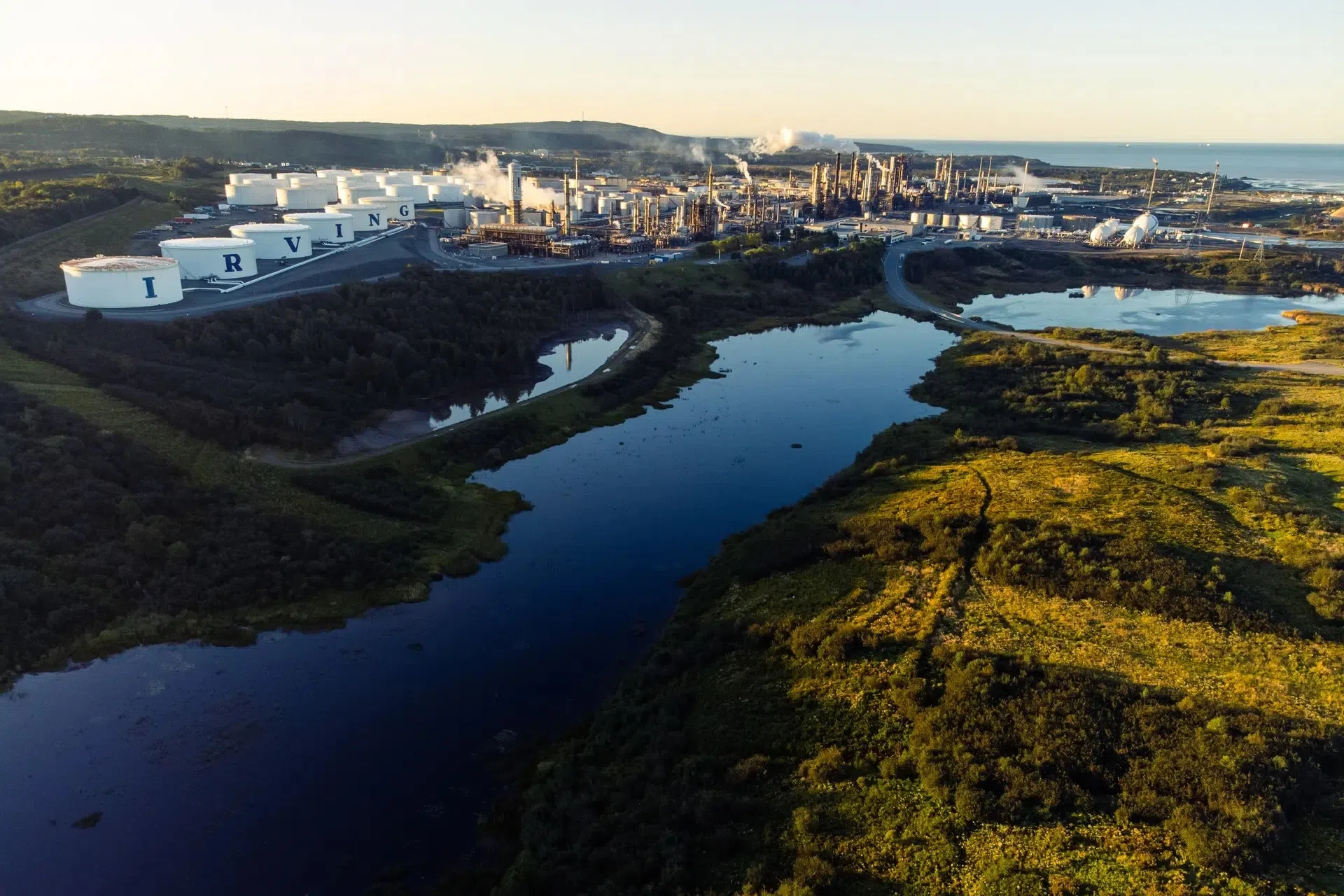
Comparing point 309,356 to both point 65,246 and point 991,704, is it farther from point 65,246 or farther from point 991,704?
point 991,704

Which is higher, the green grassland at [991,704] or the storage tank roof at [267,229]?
the storage tank roof at [267,229]

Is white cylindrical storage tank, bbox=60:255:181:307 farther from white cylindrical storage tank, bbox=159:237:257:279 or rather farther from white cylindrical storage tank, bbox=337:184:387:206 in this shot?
white cylindrical storage tank, bbox=337:184:387:206

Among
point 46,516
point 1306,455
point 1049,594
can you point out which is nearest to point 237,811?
point 46,516

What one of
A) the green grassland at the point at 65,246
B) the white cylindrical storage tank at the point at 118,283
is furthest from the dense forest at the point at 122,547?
the green grassland at the point at 65,246

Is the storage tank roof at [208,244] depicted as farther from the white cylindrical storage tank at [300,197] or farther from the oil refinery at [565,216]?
the white cylindrical storage tank at [300,197]

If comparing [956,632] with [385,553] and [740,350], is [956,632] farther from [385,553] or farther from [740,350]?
[740,350]

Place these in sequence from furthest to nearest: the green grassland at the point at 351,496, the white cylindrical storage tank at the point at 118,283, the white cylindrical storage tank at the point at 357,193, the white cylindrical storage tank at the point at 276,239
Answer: the white cylindrical storage tank at the point at 357,193 → the white cylindrical storage tank at the point at 276,239 → the white cylindrical storage tank at the point at 118,283 → the green grassland at the point at 351,496

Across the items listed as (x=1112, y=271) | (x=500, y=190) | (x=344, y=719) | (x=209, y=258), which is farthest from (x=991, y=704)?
(x=500, y=190)
